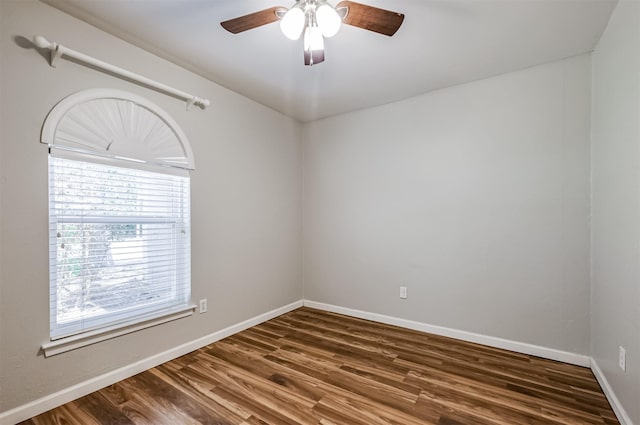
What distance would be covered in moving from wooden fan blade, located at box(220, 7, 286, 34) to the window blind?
1284 mm

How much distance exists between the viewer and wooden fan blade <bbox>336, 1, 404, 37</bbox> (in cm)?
151

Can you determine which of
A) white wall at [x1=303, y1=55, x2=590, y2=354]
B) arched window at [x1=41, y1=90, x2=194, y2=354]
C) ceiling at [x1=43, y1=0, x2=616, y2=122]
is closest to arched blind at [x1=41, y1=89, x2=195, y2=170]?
arched window at [x1=41, y1=90, x2=194, y2=354]

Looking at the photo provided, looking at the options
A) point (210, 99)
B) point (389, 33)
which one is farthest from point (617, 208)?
point (210, 99)

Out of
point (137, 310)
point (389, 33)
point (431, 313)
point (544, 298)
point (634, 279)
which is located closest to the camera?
point (634, 279)

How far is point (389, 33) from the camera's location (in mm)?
1701

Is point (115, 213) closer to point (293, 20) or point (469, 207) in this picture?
point (293, 20)

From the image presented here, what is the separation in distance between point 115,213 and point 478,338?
3.22 metres

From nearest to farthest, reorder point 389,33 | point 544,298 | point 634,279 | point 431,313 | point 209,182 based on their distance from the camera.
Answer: point 634,279, point 389,33, point 544,298, point 209,182, point 431,313

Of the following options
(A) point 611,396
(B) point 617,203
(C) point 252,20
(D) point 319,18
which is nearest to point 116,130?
(C) point 252,20

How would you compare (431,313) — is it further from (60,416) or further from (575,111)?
(60,416)

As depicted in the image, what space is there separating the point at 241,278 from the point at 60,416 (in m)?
1.61

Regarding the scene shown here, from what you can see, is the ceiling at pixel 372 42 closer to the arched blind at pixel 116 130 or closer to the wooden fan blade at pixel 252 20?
the wooden fan blade at pixel 252 20

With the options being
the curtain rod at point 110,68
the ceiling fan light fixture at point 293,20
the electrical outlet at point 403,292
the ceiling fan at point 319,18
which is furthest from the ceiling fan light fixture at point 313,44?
the electrical outlet at point 403,292

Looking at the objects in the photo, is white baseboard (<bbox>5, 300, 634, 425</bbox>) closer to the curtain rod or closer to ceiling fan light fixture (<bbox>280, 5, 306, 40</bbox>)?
the curtain rod
